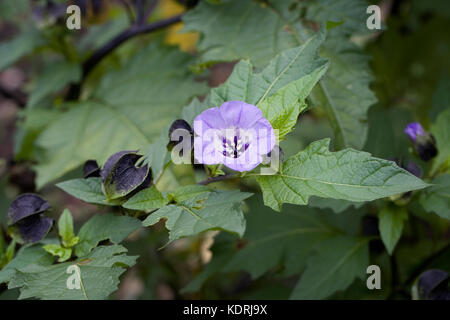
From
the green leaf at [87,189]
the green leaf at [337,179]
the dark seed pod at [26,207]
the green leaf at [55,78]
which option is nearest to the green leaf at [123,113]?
the green leaf at [55,78]

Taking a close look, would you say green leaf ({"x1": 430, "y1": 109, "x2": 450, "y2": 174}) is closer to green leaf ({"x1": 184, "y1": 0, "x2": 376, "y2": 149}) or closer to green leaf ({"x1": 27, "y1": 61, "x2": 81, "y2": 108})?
green leaf ({"x1": 184, "y1": 0, "x2": 376, "y2": 149})

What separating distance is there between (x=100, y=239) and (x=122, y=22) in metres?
1.67

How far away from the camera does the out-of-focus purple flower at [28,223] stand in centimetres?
119

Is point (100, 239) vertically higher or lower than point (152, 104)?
lower

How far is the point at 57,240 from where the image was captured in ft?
3.94

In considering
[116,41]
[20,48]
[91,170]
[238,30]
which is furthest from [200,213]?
[20,48]

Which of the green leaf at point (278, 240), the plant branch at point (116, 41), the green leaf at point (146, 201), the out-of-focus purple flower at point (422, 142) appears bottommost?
the green leaf at point (278, 240)

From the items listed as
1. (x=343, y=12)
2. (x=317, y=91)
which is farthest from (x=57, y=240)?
(x=343, y=12)

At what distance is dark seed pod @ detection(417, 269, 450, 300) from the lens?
4.31ft

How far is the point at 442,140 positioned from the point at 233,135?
82 centimetres

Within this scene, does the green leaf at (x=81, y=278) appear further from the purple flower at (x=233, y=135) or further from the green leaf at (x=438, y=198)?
the green leaf at (x=438, y=198)

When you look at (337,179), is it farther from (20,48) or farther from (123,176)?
(20,48)

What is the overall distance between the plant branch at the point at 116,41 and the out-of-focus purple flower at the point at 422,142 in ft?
3.20
